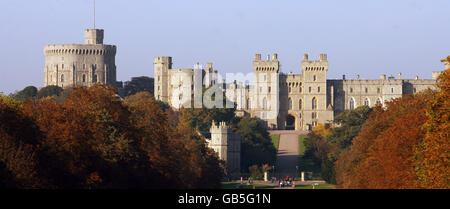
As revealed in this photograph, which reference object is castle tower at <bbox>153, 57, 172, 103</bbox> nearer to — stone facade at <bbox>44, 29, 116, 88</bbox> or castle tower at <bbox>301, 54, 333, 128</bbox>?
stone facade at <bbox>44, 29, 116, 88</bbox>

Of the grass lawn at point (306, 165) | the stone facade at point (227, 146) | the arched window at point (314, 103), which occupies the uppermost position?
the arched window at point (314, 103)

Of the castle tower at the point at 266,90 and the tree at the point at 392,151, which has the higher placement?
the castle tower at the point at 266,90

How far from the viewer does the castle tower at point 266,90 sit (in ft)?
421

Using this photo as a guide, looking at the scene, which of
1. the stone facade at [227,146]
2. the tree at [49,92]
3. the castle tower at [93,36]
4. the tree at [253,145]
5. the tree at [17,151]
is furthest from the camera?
the castle tower at [93,36]

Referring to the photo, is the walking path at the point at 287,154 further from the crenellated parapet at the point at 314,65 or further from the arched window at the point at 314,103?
the crenellated parapet at the point at 314,65

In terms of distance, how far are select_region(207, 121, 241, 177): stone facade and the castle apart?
36823 mm

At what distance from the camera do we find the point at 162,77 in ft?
465

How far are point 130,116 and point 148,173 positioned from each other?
562 centimetres

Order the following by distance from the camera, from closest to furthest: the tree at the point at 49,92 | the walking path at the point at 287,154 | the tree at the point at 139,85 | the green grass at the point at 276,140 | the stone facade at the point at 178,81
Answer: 1. the walking path at the point at 287,154
2. the green grass at the point at 276,140
3. the tree at the point at 49,92
4. the stone facade at the point at 178,81
5. the tree at the point at 139,85

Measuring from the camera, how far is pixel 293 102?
429 ft

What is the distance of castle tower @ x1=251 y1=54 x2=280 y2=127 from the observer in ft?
421

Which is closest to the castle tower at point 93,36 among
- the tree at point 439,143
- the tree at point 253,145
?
the tree at point 253,145

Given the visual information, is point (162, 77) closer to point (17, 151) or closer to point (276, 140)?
point (276, 140)
